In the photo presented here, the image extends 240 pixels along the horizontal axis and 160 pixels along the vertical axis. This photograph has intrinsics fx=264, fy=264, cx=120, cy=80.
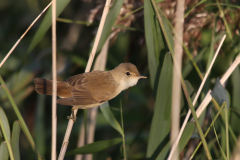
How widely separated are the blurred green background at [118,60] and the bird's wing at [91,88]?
204 mm

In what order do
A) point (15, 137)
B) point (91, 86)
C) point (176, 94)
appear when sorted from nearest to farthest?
point (15, 137) < point (176, 94) < point (91, 86)

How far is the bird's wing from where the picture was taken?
232 cm

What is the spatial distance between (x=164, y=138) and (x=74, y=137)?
1760 millimetres

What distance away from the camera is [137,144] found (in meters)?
3.49

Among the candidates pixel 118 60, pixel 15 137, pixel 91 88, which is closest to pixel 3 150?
pixel 15 137

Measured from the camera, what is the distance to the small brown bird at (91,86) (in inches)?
88.4

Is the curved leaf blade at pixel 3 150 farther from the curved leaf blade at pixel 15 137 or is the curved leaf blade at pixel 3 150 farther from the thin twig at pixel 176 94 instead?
the thin twig at pixel 176 94

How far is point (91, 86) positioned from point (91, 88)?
2 centimetres

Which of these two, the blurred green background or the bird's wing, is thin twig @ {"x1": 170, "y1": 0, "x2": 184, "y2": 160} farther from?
the bird's wing

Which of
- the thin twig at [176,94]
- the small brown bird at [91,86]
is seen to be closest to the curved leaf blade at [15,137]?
the small brown bird at [91,86]

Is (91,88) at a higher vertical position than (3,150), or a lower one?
higher

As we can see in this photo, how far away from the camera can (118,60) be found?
3449mm

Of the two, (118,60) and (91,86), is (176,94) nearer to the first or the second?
(91,86)

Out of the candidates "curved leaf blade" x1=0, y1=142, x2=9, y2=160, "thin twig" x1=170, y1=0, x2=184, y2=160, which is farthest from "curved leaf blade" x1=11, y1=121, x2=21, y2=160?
"thin twig" x1=170, y1=0, x2=184, y2=160
